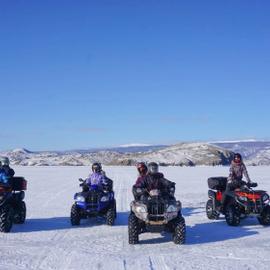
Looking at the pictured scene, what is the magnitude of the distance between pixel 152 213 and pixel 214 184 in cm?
438

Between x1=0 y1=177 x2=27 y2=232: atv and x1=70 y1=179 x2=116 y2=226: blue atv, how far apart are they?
1.35 meters

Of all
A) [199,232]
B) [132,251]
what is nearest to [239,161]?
[199,232]

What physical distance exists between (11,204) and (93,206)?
2067mm

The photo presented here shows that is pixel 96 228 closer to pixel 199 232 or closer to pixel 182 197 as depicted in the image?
pixel 199 232

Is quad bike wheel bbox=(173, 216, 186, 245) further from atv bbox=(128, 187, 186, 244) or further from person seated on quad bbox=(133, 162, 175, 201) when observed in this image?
person seated on quad bbox=(133, 162, 175, 201)

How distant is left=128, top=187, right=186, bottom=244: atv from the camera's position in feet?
31.8

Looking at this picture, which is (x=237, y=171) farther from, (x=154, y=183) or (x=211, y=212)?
(x=154, y=183)

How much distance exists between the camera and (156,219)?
9.72 meters

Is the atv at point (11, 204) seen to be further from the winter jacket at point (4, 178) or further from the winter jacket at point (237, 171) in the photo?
the winter jacket at point (237, 171)

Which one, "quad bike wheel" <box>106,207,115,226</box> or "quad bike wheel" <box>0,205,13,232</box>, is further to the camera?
"quad bike wheel" <box>106,207,115,226</box>

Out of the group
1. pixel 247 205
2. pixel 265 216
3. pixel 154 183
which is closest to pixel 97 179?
pixel 154 183

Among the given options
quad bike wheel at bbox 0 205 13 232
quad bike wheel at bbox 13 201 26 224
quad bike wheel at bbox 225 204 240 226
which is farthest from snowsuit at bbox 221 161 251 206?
quad bike wheel at bbox 0 205 13 232

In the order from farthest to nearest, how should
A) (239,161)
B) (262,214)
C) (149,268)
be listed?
(239,161)
(262,214)
(149,268)

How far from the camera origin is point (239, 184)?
1304 cm
